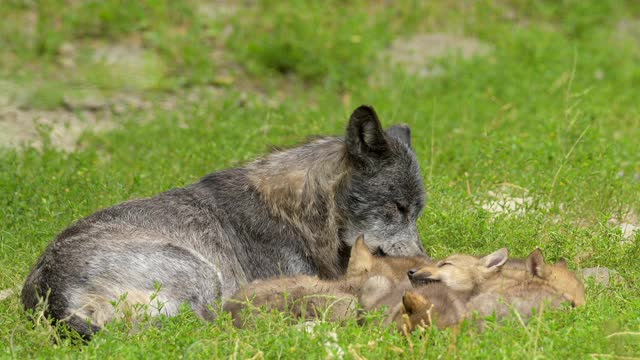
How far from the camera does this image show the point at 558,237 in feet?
26.6

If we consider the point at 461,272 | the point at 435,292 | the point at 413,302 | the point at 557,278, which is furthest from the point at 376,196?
the point at 413,302

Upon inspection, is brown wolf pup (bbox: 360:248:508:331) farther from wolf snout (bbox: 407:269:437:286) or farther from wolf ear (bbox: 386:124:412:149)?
wolf ear (bbox: 386:124:412:149)

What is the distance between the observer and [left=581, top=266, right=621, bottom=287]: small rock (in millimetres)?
7591

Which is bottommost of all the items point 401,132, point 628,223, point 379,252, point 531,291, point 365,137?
point 628,223

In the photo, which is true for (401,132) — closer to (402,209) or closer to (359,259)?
(402,209)

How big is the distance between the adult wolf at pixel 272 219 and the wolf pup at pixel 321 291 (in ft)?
1.01

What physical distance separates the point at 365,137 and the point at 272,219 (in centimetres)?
88

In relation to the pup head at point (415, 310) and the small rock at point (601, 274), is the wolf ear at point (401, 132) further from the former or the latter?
the pup head at point (415, 310)

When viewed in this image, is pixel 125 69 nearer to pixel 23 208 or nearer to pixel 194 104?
pixel 194 104

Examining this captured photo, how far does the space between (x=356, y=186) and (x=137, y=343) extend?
239 cm

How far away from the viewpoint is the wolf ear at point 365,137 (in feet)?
24.7

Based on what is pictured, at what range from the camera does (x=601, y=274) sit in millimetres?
7852

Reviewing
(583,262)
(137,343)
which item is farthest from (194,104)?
(137,343)

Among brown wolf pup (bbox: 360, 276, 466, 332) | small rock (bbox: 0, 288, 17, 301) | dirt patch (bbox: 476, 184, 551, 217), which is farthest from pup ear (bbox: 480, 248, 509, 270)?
small rock (bbox: 0, 288, 17, 301)
